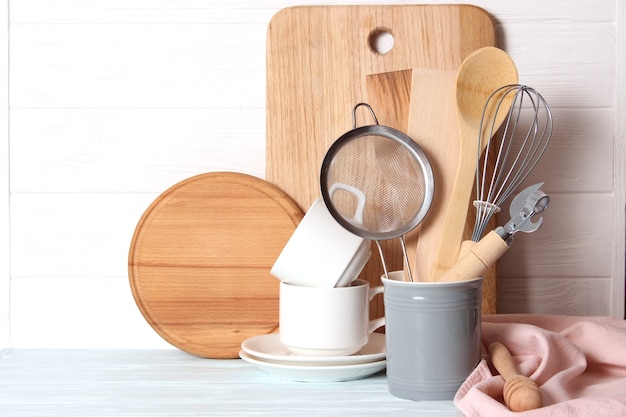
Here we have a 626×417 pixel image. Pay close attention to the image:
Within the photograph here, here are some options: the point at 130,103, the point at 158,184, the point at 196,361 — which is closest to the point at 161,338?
the point at 196,361

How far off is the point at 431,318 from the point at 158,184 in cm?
44

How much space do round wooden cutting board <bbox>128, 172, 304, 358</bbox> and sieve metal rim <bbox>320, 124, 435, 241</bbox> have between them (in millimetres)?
134

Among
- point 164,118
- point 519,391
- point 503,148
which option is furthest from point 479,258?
point 164,118

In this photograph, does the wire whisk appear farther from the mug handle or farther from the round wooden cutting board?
the round wooden cutting board

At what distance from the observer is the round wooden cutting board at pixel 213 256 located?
36.6 inches

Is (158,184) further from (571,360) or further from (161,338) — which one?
(571,360)

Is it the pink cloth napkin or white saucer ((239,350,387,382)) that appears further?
white saucer ((239,350,387,382))

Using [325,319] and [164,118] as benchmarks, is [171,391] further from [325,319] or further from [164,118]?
[164,118]

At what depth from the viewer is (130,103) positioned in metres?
0.99

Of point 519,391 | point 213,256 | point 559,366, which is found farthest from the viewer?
point 213,256

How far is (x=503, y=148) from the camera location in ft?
3.14

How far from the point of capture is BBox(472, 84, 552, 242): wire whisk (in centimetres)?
79

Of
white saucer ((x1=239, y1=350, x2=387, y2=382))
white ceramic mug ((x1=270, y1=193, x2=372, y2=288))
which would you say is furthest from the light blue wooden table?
white ceramic mug ((x1=270, y1=193, x2=372, y2=288))

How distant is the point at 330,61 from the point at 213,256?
0.97 feet
